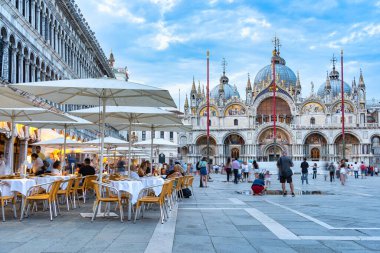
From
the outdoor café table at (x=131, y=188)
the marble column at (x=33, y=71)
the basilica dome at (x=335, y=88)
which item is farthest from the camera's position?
the basilica dome at (x=335, y=88)

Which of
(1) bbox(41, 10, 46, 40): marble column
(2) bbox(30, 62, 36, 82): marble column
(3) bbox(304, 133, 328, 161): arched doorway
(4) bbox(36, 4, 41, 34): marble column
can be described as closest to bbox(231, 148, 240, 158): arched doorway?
(3) bbox(304, 133, 328, 161): arched doorway

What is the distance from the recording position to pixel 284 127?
7206 cm

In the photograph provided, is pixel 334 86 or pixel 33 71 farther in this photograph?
pixel 334 86

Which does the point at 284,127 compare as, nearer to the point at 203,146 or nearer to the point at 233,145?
the point at 233,145

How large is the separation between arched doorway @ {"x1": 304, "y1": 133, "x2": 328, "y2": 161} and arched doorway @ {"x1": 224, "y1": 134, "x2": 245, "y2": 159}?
10.2 metres

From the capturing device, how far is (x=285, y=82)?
8212 centimetres

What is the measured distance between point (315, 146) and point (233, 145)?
12.8 metres

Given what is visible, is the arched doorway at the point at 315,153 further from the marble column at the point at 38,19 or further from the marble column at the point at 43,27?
the marble column at the point at 38,19

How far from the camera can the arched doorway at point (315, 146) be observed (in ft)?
240

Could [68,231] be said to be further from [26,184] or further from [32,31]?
[32,31]

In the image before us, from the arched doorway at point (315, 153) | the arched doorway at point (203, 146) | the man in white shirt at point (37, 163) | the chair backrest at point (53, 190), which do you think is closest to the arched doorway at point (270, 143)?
the arched doorway at point (315, 153)

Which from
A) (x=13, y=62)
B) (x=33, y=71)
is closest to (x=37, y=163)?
(x=13, y=62)

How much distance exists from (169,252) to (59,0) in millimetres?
27672

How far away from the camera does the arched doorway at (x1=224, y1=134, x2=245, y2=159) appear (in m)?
76.2
